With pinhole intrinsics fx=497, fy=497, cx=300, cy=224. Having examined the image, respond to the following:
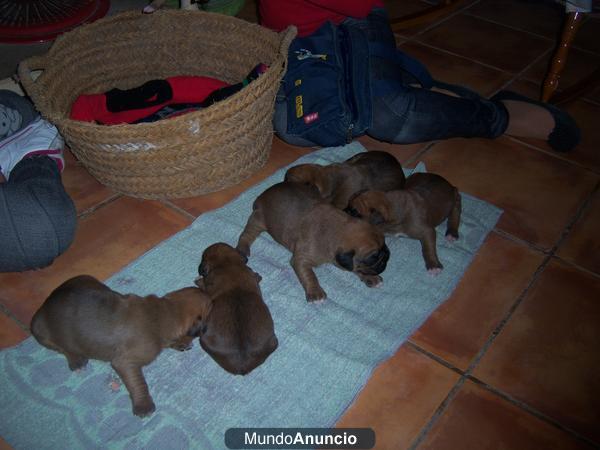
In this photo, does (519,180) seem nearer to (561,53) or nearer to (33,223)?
(561,53)

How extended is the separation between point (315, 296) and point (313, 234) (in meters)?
0.25

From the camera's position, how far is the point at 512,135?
117 inches

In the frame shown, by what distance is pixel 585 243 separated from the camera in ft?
7.82

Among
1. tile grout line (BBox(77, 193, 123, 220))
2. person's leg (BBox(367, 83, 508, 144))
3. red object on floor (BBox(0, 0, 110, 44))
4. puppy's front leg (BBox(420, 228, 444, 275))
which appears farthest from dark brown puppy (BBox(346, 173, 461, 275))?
red object on floor (BBox(0, 0, 110, 44))

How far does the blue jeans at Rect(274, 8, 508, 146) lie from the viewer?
2588 mm

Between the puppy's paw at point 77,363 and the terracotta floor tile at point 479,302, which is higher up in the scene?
the puppy's paw at point 77,363

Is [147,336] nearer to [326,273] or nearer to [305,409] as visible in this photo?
[305,409]

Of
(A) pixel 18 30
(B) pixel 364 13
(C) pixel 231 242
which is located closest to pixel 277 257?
(C) pixel 231 242

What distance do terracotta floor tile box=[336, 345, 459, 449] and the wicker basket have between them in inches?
46.1

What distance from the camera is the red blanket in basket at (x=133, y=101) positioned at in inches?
106

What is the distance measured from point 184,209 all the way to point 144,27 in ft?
3.87

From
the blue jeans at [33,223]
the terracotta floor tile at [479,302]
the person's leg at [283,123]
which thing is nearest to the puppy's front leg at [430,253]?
the terracotta floor tile at [479,302]

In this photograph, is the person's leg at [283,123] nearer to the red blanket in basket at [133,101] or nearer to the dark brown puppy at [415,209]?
the red blanket in basket at [133,101]

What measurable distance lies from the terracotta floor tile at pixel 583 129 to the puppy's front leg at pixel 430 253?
1.22 m
